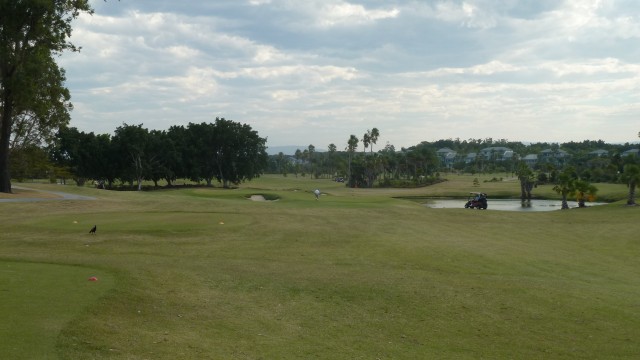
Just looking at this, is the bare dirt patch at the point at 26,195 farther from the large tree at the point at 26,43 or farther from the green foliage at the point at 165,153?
the green foliage at the point at 165,153

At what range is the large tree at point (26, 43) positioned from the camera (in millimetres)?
39219

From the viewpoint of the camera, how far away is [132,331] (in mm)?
11422

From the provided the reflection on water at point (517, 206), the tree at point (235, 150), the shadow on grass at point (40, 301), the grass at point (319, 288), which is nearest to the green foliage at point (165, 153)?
the tree at point (235, 150)

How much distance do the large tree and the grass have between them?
11630 mm

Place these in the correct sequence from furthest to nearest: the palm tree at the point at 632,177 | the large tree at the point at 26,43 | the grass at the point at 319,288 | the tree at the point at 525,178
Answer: the tree at the point at 525,178 → the palm tree at the point at 632,177 → the large tree at the point at 26,43 → the grass at the point at 319,288

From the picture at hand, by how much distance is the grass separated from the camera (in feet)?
38.3

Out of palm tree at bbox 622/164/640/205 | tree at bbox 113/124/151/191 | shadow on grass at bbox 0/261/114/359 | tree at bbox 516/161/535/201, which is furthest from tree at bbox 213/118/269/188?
shadow on grass at bbox 0/261/114/359

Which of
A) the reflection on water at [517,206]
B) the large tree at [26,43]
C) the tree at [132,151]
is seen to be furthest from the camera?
the tree at [132,151]

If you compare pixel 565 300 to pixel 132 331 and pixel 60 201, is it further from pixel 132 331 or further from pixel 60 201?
pixel 60 201

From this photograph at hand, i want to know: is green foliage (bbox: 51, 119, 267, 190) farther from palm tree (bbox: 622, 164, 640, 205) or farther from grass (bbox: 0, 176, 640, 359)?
palm tree (bbox: 622, 164, 640, 205)

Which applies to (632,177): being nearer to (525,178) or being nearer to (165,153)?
(525,178)

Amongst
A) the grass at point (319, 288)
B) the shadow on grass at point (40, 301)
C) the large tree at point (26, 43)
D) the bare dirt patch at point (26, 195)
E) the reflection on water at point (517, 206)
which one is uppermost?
the large tree at point (26, 43)

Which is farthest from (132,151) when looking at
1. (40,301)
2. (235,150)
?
(40,301)

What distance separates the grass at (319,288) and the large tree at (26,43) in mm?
11630
